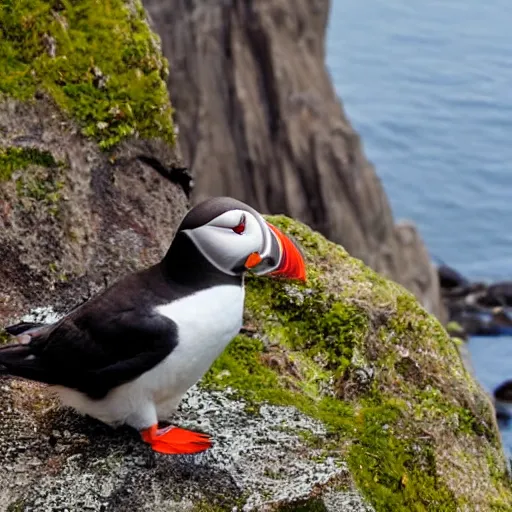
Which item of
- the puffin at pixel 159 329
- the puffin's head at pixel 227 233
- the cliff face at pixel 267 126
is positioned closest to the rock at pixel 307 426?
the puffin at pixel 159 329

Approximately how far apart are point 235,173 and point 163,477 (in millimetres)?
15460

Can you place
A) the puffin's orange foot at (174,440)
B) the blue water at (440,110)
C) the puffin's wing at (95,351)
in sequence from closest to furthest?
the puffin's wing at (95,351) < the puffin's orange foot at (174,440) < the blue water at (440,110)

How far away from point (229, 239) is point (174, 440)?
1.08m

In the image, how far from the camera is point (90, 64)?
6.81m

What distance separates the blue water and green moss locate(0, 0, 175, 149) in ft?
81.6

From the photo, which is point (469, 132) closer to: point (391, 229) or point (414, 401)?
point (391, 229)

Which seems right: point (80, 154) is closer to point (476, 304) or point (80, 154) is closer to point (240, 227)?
point (240, 227)

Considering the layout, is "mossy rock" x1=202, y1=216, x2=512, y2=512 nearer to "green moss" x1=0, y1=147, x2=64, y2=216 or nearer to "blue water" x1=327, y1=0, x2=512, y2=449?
"green moss" x1=0, y1=147, x2=64, y2=216

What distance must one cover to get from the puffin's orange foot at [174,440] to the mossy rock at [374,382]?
1.89 ft

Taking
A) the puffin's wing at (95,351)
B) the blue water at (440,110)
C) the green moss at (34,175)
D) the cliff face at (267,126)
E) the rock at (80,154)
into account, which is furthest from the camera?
the blue water at (440,110)

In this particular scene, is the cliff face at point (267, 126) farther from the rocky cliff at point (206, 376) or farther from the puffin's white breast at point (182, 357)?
the puffin's white breast at point (182, 357)

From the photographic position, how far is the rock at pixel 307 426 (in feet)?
15.8

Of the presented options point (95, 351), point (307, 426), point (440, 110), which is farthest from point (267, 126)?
point (440, 110)

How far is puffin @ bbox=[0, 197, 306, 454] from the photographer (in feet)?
15.0
